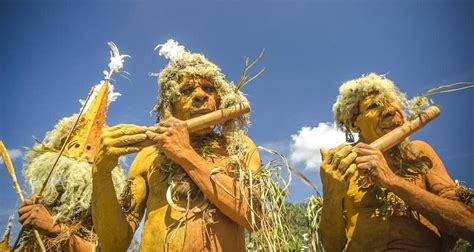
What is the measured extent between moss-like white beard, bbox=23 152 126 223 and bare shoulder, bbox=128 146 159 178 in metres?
1.01

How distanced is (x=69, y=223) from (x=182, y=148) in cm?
208

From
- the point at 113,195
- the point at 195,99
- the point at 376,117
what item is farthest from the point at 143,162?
the point at 376,117

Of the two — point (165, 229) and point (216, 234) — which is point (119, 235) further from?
point (216, 234)

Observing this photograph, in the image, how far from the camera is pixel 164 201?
322cm

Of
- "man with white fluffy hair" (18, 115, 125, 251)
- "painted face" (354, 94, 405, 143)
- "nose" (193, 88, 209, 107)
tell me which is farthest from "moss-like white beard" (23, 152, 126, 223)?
"painted face" (354, 94, 405, 143)

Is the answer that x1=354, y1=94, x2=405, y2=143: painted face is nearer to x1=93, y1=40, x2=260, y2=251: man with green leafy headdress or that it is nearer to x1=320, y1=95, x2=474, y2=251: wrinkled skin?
x1=320, y1=95, x2=474, y2=251: wrinkled skin

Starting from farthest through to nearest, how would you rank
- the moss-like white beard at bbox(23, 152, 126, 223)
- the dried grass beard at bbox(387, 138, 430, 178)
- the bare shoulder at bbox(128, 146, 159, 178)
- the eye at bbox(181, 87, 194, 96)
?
1. the moss-like white beard at bbox(23, 152, 126, 223)
2. the dried grass beard at bbox(387, 138, 430, 178)
3. the eye at bbox(181, 87, 194, 96)
4. the bare shoulder at bbox(128, 146, 159, 178)

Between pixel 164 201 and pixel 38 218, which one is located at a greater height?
pixel 38 218

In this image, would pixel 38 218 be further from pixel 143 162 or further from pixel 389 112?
pixel 389 112

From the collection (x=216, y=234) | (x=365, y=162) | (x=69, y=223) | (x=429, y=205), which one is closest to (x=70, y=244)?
(x=69, y=223)

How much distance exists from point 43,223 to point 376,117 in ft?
9.95

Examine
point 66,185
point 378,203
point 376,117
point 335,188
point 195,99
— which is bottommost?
point 335,188

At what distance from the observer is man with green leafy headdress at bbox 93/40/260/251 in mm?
3018

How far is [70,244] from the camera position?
14.3ft
